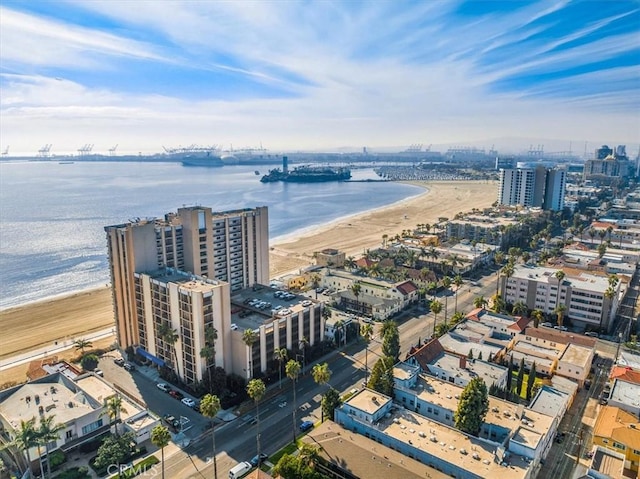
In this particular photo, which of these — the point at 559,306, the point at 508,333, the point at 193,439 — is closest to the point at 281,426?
the point at 193,439

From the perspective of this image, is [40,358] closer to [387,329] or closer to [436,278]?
[387,329]

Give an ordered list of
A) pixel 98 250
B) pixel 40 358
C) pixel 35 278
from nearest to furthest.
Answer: pixel 40 358 < pixel 35 278 < pixel 98 250

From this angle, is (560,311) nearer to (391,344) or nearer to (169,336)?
(391,344)

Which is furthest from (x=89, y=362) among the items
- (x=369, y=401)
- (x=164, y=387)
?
(x=369, y=401)

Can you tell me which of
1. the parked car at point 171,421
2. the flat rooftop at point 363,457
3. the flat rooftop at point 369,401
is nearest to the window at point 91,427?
the parked car at point 171,421

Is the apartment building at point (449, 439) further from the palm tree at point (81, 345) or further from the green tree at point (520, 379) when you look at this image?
the palm tree at point (81, 345)

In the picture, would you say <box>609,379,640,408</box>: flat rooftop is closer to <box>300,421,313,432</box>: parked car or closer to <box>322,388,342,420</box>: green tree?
<box>322,388,342,420</box>: green tree

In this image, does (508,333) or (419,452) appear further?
(508,333)
